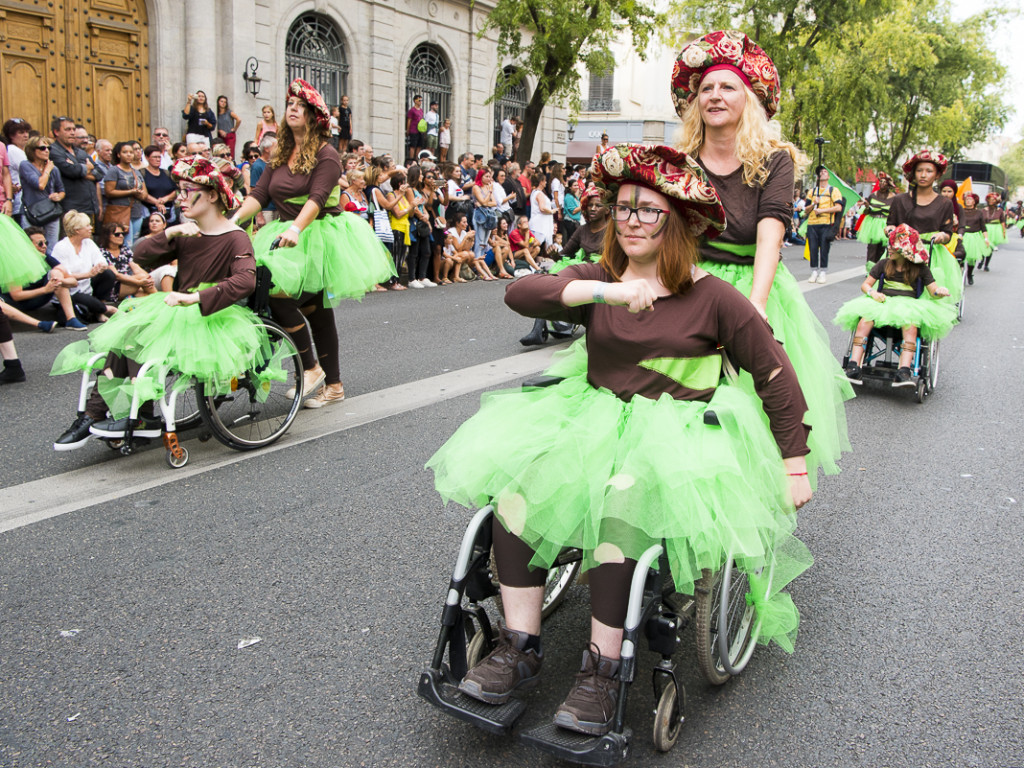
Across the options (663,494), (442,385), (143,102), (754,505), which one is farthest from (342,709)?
(143,102)

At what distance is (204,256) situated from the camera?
18.8ft

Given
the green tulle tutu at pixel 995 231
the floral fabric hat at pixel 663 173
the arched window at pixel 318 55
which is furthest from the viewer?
the green tulle tutu at pixel 995 231

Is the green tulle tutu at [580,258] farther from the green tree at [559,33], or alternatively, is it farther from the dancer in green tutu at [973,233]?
the green tree at [559,33]

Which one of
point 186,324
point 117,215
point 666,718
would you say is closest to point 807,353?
point 666,718

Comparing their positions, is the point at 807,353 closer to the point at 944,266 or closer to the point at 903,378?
the point at 903,378

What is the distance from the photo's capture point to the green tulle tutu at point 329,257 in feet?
20.8

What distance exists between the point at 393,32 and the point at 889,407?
19.0m

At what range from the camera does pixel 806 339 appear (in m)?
3.97

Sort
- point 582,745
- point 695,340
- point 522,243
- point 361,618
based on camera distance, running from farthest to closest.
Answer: point 522,243 < point 361,618 < point 695,340 < point 582,745

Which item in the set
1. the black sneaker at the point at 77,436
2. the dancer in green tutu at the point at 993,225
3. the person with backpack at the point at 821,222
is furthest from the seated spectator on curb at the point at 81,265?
the dancer in green tutu at the point at 993,225

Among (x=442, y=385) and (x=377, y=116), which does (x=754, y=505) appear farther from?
(x=377, y=116)

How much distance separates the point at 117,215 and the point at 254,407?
7.14m

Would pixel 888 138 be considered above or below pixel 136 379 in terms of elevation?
above

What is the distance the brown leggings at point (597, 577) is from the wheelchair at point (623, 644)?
6 centimetres
